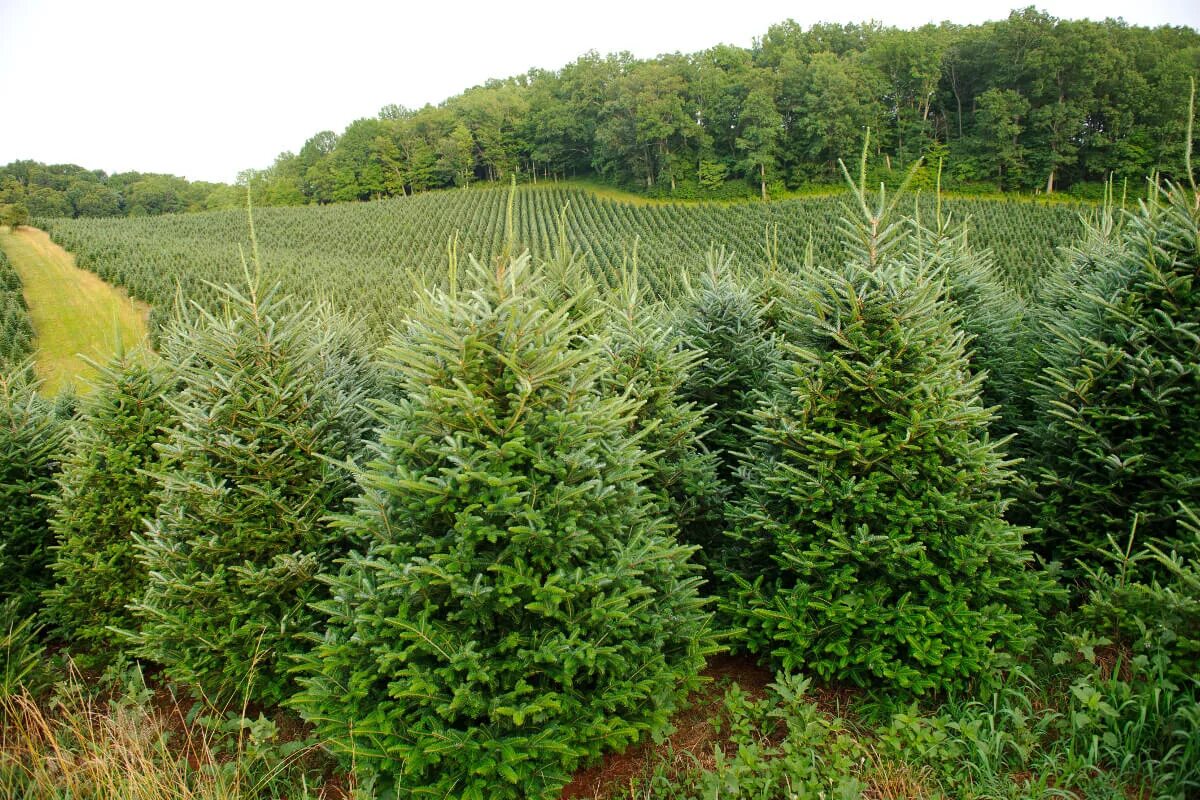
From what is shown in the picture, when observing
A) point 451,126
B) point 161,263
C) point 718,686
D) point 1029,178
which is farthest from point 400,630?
point 451,126

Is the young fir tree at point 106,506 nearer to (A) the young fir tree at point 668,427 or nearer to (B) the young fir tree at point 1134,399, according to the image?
(A) the young fir tree at point 668,427

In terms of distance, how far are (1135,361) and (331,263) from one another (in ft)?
137

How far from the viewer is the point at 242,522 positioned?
4180 mm

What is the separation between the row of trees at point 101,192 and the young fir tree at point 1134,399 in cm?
8994

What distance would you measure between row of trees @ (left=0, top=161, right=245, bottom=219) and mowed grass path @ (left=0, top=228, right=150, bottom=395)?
41.2m

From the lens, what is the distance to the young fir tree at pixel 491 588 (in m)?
2.95

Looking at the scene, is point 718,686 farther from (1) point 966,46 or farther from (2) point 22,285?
(1) point 966,46

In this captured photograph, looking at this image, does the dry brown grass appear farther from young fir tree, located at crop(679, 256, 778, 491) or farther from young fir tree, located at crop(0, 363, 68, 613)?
young fir tree, located at crop(679, 256, 778, 491)

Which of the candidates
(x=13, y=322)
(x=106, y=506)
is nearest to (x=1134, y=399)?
(x=106, y=506)

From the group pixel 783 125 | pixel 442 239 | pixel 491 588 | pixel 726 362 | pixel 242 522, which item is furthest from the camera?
pixel 783 125

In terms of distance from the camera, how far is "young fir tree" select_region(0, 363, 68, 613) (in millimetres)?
5586

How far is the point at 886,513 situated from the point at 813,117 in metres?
68.1

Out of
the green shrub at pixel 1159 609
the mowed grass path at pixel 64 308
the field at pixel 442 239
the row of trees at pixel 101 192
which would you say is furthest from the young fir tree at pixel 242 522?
the row of trees at pixel 101 192

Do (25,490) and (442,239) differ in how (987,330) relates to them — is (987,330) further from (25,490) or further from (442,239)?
(442,239)
